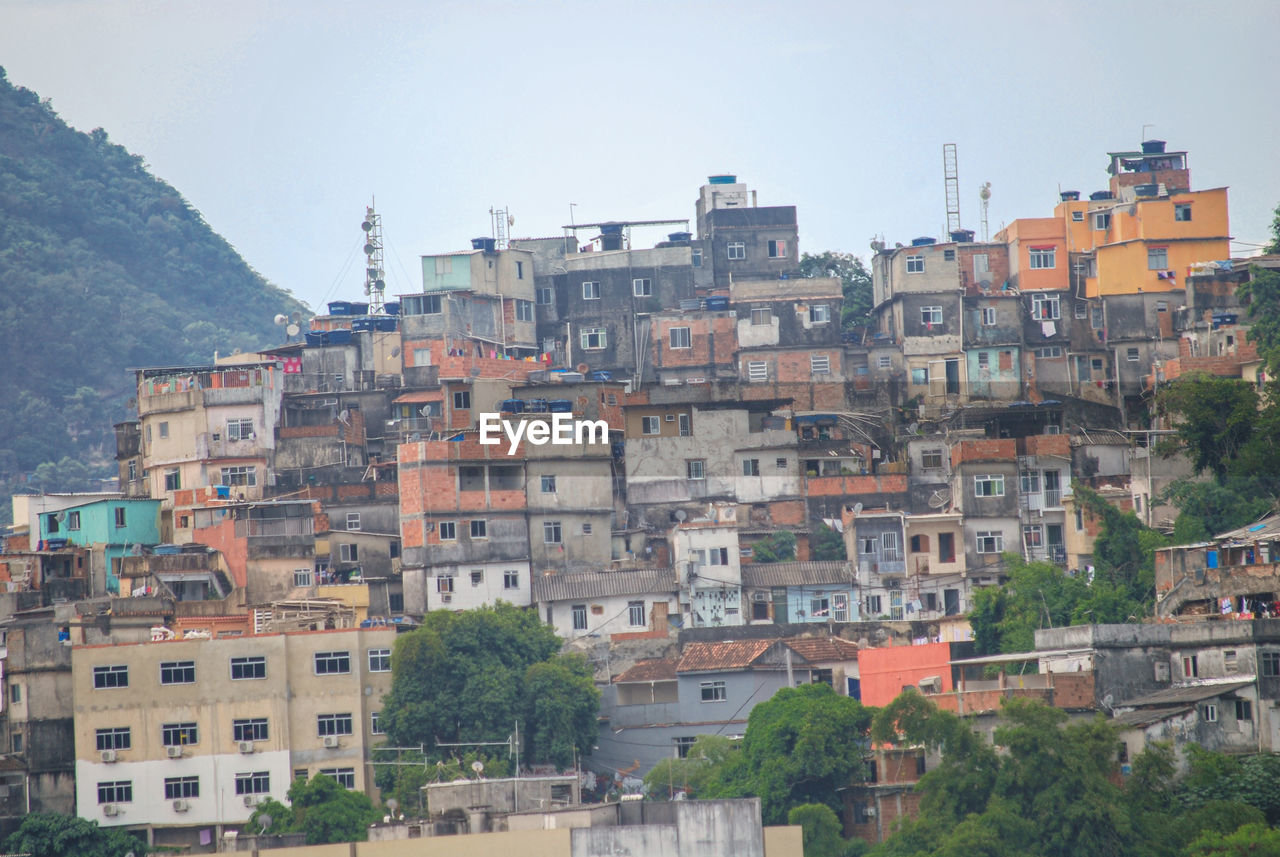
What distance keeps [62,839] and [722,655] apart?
1339 centimetres

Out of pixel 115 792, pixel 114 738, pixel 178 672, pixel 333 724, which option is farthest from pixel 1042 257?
pixel 115 792

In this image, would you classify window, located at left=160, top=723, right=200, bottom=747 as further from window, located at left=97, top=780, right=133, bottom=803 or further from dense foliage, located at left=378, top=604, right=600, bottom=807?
dense foliage, located at left=378, top=604, right=600, bottom=807

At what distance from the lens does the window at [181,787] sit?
131 ft

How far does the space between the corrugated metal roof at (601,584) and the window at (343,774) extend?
634cm

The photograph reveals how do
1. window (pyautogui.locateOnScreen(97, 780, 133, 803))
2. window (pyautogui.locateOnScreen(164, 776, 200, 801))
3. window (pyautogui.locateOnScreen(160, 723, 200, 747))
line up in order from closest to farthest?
window (pyautogui.locateOnScreen(97, 780, 133, 803))
window (pyautogui.locateOnScreen(164, 776, 200, 801))
window (pyautogui.locateOnScreen(160, 723, 200, 747))

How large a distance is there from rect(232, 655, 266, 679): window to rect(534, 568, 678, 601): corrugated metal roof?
6.82 m

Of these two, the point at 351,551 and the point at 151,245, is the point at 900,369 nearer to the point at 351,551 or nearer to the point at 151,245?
the point at 351,551

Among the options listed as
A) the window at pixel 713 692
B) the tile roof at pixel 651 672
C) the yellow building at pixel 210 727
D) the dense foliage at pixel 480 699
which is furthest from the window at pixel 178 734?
the window at pixel 713 692

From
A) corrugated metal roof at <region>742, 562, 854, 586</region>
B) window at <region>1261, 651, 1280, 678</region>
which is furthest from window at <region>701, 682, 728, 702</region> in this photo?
window at <region>1261, 651, 1280, 678</region>

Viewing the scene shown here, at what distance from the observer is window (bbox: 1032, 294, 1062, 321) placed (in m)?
53.7

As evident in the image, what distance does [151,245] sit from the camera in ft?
307

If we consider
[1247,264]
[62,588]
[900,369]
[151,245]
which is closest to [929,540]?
[900,369]

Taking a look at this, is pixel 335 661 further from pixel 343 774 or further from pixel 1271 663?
pixel 1271 663

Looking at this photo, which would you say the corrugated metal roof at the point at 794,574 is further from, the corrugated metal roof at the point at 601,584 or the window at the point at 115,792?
the window at the point at 115,792
